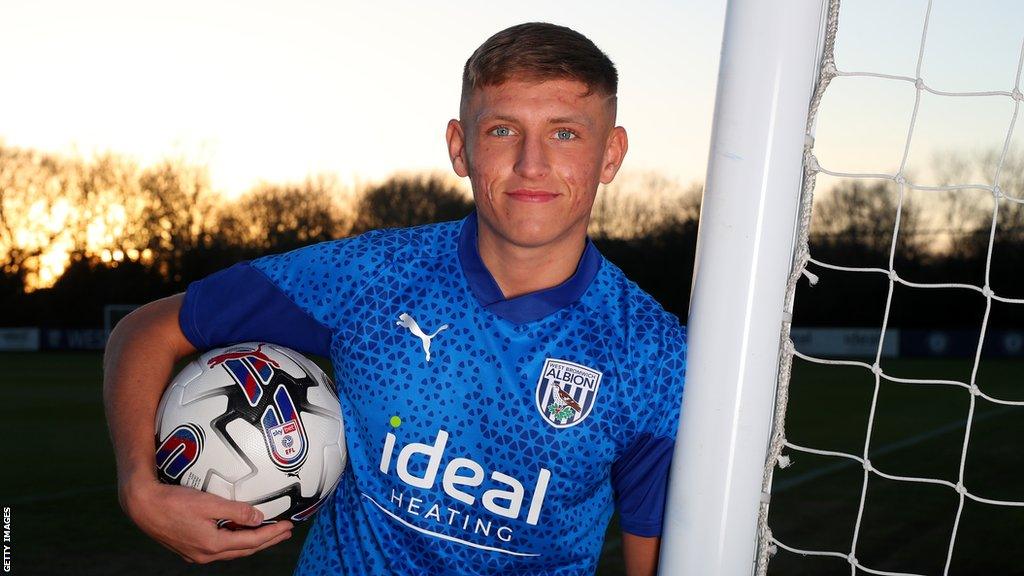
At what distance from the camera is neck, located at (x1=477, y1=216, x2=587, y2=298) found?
2.37 m

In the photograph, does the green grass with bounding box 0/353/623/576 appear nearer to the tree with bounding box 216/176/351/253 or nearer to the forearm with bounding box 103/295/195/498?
the forearm with bounding box 103/295/195/498

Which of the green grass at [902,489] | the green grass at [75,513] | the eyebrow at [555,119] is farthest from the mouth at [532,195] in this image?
the green grass at [902,489]

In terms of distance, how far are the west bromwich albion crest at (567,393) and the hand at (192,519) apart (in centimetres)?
69

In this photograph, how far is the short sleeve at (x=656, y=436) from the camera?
221 centimetres

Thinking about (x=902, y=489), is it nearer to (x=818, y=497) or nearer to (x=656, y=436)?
(x=818, y=497)

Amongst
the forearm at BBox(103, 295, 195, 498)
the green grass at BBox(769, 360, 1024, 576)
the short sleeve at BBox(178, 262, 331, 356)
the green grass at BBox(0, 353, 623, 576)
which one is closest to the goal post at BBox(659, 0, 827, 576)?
the short sleeve at BBox(178, 262, 331, 356)

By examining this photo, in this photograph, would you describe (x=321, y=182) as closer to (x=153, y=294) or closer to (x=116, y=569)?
(x=153, y=294)

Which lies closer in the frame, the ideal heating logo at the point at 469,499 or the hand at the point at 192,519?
the hand at the point at 192,519

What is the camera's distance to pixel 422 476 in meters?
2.27

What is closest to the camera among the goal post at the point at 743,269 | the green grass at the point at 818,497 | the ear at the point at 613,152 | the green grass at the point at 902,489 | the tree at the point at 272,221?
the goal post at the point at 743,269

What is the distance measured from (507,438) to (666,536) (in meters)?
0.43

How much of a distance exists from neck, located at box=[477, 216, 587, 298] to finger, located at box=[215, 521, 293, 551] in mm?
775

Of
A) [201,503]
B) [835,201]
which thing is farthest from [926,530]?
[835,201]

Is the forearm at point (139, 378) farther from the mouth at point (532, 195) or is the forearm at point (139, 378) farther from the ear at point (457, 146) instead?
the mouth at point (532, 195)
